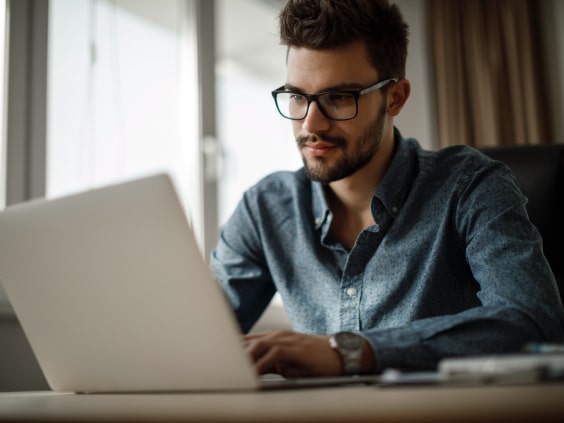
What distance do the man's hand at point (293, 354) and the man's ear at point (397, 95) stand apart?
0.82m

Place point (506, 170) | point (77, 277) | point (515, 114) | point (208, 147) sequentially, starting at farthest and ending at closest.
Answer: point (515, 114), point (208, 147), point (506, 170), point (77, 277)

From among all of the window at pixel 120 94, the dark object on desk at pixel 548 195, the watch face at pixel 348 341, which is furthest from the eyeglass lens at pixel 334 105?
the window at pixel 120 94

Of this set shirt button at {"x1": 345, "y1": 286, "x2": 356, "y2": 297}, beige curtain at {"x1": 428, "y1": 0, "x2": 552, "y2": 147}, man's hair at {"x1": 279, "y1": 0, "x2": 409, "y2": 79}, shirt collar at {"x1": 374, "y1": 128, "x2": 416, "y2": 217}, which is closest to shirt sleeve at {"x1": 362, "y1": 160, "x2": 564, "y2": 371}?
shirt collar at {"x1": 374, "y1": 128, "x2": 416, "y2": 217}

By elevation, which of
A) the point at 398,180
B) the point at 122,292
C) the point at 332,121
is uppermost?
the point at 332,121

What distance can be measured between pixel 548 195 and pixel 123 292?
39.3 inches

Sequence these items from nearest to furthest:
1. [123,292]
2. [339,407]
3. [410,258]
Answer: [339,407] < [123,292] < [410,258]

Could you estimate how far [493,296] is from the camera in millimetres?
1019

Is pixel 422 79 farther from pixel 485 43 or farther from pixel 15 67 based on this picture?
pixel 15 67

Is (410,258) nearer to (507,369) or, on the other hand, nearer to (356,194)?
(356,194)

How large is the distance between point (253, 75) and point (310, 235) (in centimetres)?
146

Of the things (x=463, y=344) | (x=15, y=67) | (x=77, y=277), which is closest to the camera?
(x=77, y=277)

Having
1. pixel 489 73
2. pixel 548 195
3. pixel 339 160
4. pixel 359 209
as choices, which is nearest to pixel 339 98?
pixel 339 160

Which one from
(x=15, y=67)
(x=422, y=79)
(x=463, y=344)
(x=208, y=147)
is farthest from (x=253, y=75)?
(x=463, y=344)

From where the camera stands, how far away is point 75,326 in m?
0.83
